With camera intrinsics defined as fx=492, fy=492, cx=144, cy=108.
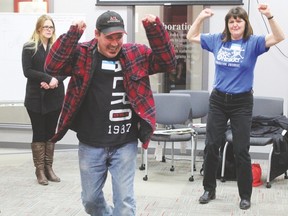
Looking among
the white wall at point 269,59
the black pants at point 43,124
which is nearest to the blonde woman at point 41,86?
the black pants at point 43,124

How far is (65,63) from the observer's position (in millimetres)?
2623

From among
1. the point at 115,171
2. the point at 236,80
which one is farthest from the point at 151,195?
the point at 115,171

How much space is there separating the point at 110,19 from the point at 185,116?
2931 mm

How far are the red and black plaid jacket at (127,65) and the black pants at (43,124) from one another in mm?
1905

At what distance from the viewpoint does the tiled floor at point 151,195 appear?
3.94 meters

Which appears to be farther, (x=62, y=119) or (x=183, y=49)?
(x=183, y=49)

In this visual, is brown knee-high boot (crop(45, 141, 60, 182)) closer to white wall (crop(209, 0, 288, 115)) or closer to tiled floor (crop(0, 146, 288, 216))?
tiled floor (crop(0, 146, 288, 216))

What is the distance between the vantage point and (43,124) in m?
4.60

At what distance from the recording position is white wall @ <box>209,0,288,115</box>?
19.2 ft

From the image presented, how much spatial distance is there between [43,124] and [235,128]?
5.91 ft

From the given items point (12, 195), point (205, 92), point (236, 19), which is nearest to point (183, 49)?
point (205, 92)

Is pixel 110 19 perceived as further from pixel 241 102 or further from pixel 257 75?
pixel 257 75

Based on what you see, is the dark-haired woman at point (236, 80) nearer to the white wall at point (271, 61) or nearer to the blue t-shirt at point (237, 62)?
the blue t-shirt at point (237, 62)

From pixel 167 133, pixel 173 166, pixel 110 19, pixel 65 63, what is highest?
pixel 110 19
